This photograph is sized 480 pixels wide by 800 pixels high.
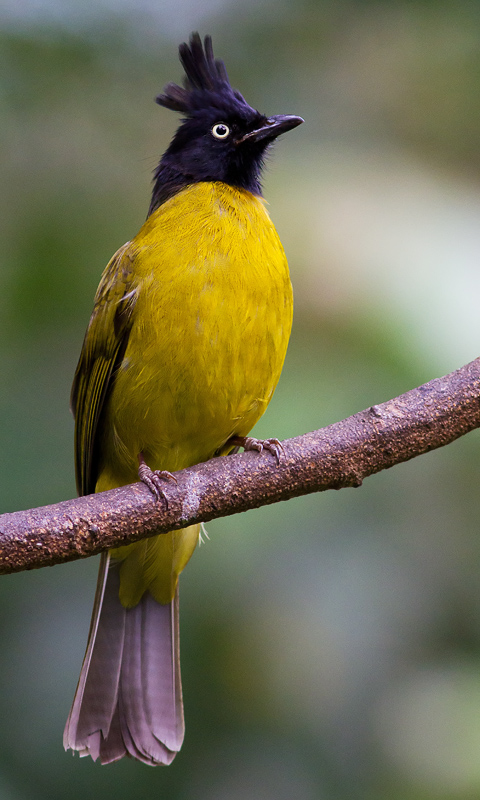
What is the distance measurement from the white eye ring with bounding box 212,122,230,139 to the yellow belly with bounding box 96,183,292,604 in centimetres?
32

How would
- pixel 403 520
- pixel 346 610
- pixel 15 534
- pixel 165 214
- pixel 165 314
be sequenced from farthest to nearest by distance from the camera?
pixel 403 520 < pixel 346 610 < pixel 165 214 < pixel 165 314 < pixel 15 534

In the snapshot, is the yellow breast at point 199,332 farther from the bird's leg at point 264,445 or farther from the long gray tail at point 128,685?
the long gray tail at point 128,685

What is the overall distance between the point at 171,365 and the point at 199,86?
123 centimetres

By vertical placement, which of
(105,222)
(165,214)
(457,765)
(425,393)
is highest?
(105,222)

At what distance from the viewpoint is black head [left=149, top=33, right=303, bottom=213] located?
314 cm

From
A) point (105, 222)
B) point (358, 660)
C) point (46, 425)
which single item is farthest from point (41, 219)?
point (358, 660)

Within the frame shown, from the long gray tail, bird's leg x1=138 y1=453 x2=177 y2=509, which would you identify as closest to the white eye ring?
bird's leg x1=138 y1=453 x2=177 y2=509

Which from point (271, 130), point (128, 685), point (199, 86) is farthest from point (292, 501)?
point (199, 86)

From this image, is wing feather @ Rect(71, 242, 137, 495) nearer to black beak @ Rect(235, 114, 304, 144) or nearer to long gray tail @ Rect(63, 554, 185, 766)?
long gray tail @ Rect(63, 554, 185, 766)

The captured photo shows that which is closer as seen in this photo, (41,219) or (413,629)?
(413,629)

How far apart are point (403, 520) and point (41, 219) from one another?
6.05ft

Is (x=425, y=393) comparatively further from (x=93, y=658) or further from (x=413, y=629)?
(x=93, y=658)

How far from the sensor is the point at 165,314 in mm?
2678

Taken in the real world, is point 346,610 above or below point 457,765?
above
